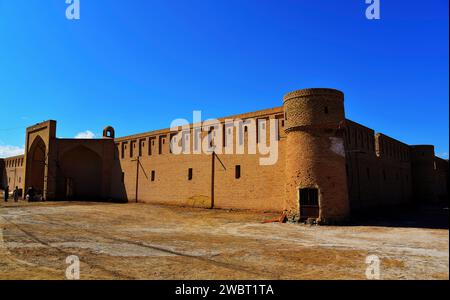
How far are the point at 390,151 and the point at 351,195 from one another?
39.2ft

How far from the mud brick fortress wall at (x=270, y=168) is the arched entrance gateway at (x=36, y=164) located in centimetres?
11

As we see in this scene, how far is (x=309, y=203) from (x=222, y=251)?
8549 mm

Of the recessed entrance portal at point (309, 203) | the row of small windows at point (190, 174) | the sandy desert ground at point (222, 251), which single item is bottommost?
the sandy desert ground at point (222, 251)

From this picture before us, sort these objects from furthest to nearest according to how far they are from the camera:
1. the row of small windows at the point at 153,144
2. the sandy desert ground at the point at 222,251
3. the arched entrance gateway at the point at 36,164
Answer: the arched entrance gateway at the point at 36,164 → the row of small windows at the point at 153,144 → the sandy desert ground at the point at 222,251

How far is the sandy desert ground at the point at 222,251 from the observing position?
7.75 m

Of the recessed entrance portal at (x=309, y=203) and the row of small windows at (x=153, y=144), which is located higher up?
the row of small windows at (x=153, y=144)

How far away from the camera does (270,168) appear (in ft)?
69.9

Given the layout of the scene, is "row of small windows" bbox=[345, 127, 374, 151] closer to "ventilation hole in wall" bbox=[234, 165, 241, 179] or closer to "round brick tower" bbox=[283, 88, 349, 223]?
"round brick tower" bbox=[283, 88, 349, 223]

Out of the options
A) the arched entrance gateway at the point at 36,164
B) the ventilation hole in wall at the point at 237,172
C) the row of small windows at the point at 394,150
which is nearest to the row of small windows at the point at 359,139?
the row of small windows at the point at 394,150

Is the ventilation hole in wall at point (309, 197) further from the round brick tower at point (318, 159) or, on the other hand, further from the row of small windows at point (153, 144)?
the row of small windows at point (153, 144)

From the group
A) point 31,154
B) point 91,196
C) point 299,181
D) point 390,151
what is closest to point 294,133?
point 299,181

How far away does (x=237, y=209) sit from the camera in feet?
75.6

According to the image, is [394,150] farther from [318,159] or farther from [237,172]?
[318,159]
